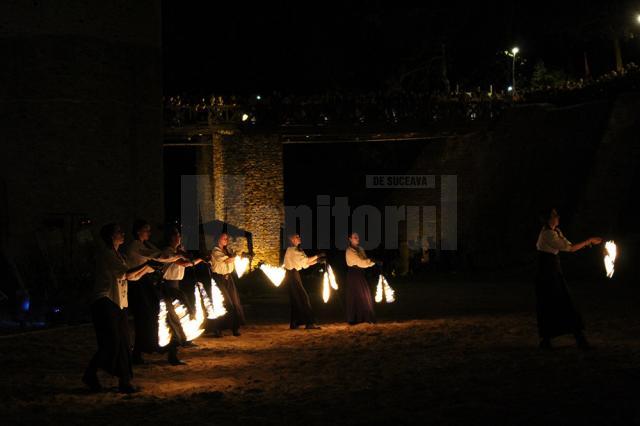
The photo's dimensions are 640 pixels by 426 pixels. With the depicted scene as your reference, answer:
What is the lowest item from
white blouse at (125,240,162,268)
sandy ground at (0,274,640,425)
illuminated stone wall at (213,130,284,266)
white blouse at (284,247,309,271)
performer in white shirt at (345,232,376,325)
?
sandy ground at (0,274,640,425)

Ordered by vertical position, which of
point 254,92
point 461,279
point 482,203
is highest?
point 254,92

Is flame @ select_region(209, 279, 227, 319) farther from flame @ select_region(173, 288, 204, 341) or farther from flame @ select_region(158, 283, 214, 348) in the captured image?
flame @ select_region(173, 288, 204, 341)

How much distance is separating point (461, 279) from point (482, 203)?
17.0 feet

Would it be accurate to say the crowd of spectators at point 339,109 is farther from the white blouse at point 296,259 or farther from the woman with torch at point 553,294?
the woman with torch at point 553,294

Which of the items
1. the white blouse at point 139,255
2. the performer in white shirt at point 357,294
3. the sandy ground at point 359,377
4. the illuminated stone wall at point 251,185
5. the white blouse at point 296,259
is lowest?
the sandy ground at point 359,377

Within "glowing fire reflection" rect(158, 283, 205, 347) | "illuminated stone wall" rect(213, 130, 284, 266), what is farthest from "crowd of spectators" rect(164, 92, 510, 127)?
"glowing fire reflection" rect(158, 283, 205, 347)

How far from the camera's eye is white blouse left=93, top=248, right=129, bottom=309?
941 cm

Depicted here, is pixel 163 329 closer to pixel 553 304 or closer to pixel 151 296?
pixel 151 296

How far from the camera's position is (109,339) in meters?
9.42

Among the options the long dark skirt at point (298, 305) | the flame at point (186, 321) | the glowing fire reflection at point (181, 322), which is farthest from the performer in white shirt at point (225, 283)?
the flame at point (186, 321)

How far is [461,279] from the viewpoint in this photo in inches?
1032

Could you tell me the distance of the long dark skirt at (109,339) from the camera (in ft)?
30.9

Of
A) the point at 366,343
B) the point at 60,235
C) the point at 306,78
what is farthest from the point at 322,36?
the point at 366,343

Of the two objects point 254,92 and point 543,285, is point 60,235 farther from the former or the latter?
point 254,92
